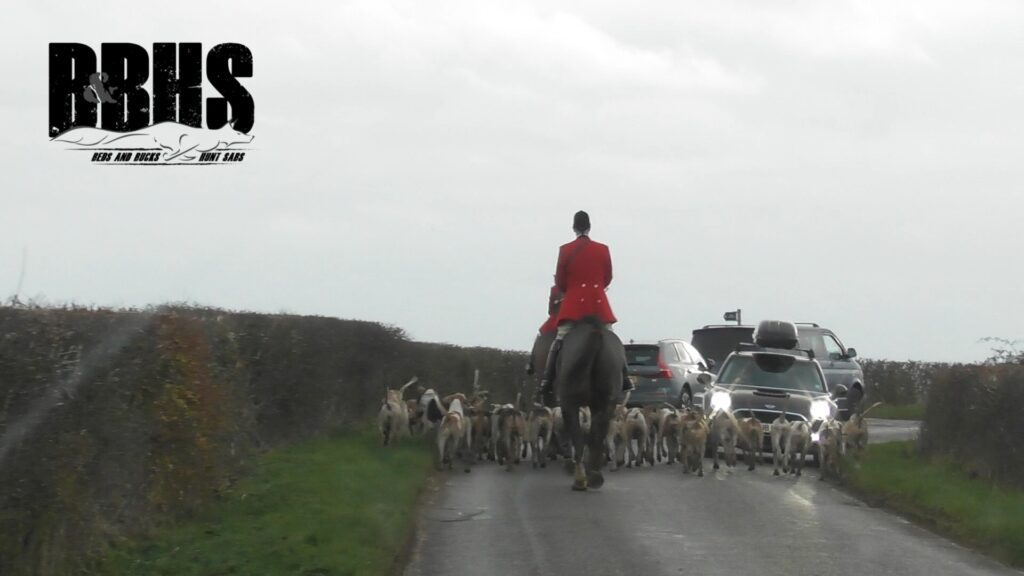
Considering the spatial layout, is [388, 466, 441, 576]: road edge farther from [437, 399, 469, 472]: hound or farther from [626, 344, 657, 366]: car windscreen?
[626, 344, 657, 366]: car windscreen

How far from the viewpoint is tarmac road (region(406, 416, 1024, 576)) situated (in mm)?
11367

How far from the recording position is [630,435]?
67.1 ft

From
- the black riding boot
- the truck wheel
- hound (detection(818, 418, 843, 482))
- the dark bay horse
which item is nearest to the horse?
the dark bay horse

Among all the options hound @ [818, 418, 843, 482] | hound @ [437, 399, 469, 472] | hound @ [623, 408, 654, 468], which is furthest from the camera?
hound @ [623, 408, 654, 468]

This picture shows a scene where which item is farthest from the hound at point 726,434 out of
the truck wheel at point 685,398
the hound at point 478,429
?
the truck wheel at point 685,398

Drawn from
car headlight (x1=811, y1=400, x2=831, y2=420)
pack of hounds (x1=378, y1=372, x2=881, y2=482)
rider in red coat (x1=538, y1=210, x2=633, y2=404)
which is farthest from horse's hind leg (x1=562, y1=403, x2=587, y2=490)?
car headlight (x1=811, y1=400, x2=831, y2=420)

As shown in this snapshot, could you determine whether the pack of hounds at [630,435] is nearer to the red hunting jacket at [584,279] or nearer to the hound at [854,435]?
the hound at [854,435]

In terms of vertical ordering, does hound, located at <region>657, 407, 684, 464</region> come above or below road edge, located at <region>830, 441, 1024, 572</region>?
above

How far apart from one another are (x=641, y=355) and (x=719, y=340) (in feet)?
19.1

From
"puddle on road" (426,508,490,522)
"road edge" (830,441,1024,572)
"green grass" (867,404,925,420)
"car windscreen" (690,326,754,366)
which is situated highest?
"car windscreen" (690,326,754,366)

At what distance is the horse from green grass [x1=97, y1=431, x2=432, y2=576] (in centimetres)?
191

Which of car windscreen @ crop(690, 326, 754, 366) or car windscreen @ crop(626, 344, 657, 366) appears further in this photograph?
car windscreen @ crop(690, 326, 754, 366)

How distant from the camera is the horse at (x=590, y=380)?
16.6 meters

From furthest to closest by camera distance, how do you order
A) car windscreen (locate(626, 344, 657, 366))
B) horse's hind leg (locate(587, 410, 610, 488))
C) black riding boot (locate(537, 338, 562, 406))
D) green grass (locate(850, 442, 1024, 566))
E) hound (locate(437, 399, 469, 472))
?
car windscreen (locate(626, 344, 657, 366))
hound (locate(437, 399, 469, 472))
black riding boot (locate(537, 338, 562, 406))
horse's hind leg (locate(587, 410, 610, 488))
green grass (locate(850, 442, 1024, 566))
